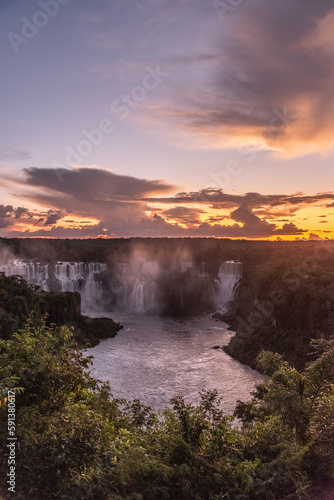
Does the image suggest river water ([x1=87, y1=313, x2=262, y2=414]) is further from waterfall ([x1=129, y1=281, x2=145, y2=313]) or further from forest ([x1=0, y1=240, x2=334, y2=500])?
waterfall ([x1=129, y1=281, x2=145, y2=313])

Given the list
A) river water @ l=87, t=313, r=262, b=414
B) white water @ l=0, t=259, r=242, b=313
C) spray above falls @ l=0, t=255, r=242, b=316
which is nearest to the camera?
Answer: river water @ l=87, t=313, r=262, b=414

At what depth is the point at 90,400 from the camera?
38.4 ft

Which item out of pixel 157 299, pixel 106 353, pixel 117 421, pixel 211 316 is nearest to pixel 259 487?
pixel 117 421

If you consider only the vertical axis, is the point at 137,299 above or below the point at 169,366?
above

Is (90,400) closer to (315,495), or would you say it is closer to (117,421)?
(117,421)

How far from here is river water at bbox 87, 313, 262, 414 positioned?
33.3 meters

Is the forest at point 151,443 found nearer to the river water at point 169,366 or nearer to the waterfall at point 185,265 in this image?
the river water at point 169,366

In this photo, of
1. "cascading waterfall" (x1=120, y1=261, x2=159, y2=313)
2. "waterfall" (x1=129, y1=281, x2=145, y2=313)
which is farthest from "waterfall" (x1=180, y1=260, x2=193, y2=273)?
"waterfall" (x1=129, y1=281, x2=145, y2=313)

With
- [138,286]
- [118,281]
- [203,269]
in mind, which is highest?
[203,269]

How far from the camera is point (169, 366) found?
137 ft

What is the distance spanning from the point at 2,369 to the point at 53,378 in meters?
1.35

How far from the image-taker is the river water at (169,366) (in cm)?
3331

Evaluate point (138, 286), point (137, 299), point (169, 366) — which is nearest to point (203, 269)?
point (138, 286)

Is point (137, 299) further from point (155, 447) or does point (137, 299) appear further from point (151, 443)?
point (155, 447)
